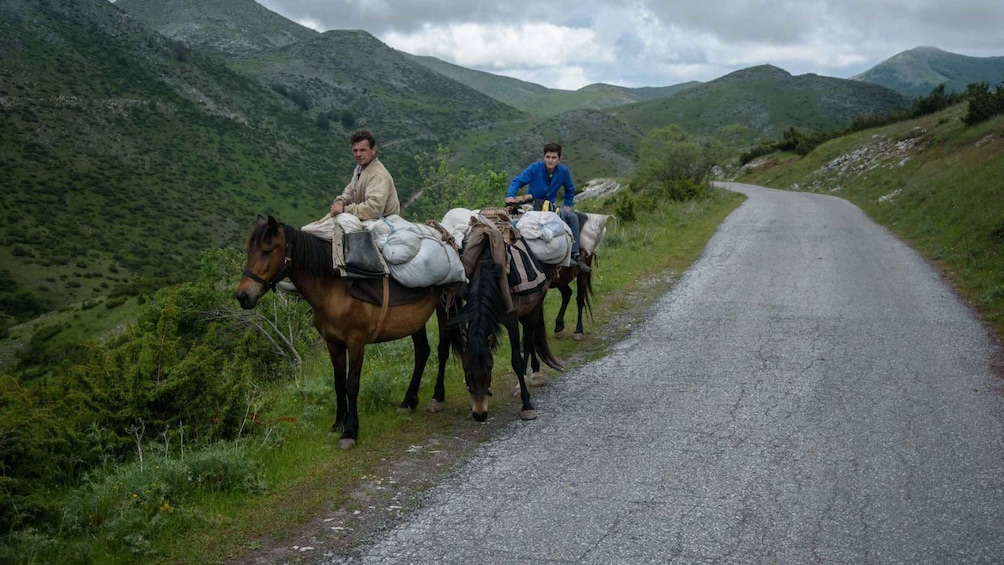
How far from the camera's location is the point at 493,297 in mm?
6070

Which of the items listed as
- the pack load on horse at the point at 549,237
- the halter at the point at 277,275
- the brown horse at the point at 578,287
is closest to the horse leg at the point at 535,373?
the pack load on horse at the point at 549,237

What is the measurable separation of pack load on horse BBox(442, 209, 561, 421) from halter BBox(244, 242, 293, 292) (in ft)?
5.19

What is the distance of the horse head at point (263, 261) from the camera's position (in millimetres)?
5258

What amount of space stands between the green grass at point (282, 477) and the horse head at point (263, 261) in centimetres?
124

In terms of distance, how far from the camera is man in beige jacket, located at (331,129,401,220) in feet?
19.9

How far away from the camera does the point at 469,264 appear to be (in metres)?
6.48

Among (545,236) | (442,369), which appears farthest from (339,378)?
(545,236)

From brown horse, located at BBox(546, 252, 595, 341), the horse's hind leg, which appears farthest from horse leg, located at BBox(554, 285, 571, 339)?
the horse's hind leg

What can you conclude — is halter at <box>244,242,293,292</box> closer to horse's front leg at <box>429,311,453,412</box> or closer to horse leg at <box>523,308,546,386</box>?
horse's front leg at <box>429,311,453,412</box>

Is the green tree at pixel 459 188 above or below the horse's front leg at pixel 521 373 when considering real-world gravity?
above

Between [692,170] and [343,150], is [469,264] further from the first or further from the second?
[343,150]

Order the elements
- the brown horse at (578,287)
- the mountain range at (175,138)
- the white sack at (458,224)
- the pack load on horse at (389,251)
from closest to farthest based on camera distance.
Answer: the pack load on horse at (389,251) < the white sack at (458,224) < the brown horse at (578,287) < the mountain range at (175,138)

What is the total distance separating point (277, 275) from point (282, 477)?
168 cm

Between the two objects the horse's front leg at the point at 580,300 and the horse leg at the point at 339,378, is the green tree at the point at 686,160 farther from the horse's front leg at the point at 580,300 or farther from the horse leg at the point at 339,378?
the horse leg at the point at 339,378
